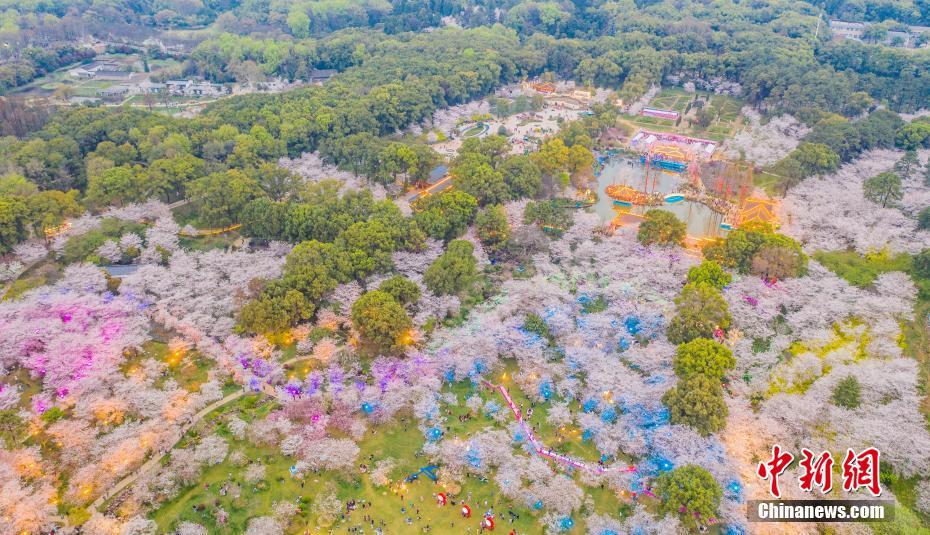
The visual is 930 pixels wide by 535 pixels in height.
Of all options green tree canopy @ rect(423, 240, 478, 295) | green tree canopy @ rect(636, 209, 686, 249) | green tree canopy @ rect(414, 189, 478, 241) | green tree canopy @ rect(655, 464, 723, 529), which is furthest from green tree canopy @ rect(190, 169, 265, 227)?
green tree canopy @ rect(655, 464, 723, 529)

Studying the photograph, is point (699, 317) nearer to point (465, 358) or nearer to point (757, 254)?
point (757, 254)

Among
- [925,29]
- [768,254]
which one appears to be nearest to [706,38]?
[925,29]

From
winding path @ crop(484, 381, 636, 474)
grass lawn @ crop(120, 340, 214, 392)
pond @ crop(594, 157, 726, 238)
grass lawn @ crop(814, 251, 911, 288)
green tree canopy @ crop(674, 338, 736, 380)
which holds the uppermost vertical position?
green tree canopy @ crop(674, 338, 736, 380)

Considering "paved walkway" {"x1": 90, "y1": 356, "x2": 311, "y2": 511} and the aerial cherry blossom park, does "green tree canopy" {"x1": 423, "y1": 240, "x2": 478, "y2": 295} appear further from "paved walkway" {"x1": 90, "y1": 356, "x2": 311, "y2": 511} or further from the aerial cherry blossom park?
"paved walkway" {"x1": 90, "y1": 356, "x2": 311, "y2": 511}

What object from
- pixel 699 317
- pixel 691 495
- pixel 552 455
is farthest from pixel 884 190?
pixel 552 455

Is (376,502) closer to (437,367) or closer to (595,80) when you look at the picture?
(437,367)

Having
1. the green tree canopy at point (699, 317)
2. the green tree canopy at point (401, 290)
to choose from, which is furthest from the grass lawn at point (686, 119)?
the green tree canopy at point (401, 290)

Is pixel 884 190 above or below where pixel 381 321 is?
below
